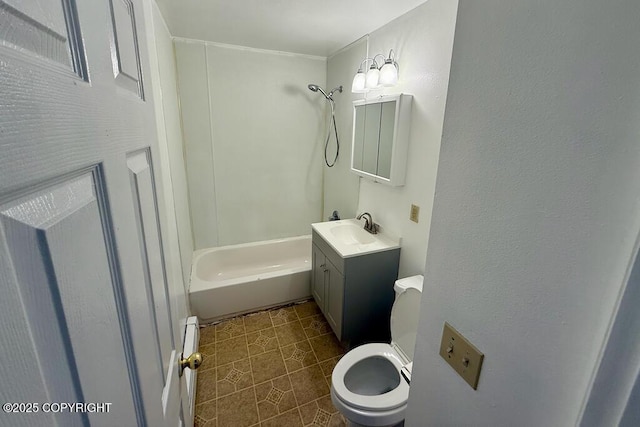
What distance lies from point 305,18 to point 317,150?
51.9 inches

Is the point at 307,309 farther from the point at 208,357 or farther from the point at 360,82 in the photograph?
the point at 360,82

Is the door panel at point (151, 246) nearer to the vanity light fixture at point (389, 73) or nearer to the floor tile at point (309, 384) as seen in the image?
the floor tile at point (309, 384)

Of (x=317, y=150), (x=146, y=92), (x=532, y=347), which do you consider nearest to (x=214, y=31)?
(x=317, y=150)

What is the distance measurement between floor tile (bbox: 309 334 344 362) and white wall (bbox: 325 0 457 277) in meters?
0.74

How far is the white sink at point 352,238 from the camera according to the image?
1.88 meters

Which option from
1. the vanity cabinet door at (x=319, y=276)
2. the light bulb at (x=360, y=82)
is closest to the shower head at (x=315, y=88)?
the light bulb at (x=360, y=82)

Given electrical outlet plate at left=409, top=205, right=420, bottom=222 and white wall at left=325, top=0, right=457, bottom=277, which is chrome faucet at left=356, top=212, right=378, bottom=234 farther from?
electrical outlet plate at left=409, top=205, right=420, bottom=222

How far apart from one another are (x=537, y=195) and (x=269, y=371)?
1.89 metres

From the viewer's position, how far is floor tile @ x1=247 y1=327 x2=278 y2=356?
6.68 ft

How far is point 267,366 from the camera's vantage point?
1.89 m

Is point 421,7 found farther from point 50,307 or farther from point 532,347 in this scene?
point 50,307

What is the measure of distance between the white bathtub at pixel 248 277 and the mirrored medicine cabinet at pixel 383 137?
3.71 feet

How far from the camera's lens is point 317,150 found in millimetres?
3010

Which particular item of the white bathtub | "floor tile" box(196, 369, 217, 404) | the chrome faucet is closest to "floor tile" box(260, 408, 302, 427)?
"floor tile" box(196, 369, 217, 404)
